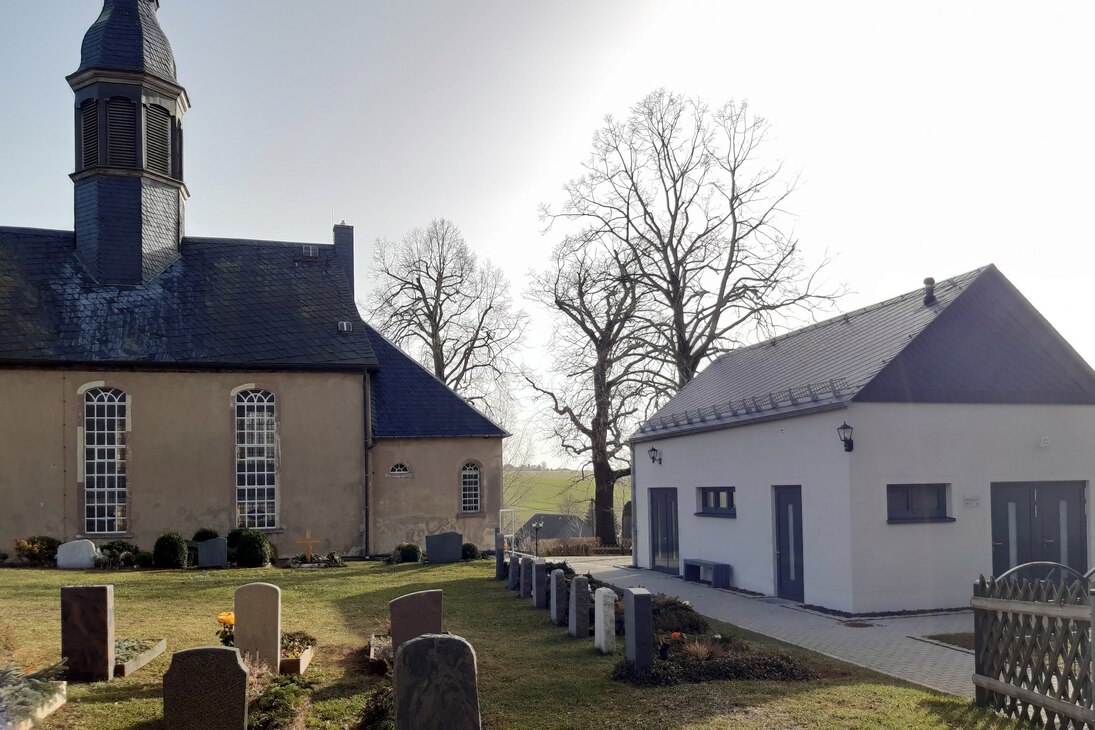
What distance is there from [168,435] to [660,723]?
2308 cm

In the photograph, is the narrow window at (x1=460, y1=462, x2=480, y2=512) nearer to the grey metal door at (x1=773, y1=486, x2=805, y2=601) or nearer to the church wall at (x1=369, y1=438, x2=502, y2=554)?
the church wall at (x1=369, y1=438, x2=502, y2=554)

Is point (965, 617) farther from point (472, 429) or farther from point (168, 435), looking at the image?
point (168, 435)

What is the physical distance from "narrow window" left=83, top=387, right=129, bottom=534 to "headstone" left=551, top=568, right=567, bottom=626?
17.7 m

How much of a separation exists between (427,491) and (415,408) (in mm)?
2819

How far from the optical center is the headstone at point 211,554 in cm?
2512

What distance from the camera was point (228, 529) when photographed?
1117 inches

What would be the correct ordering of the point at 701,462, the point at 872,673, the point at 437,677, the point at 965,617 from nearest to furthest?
1. the point at 437,677
2. the point at 872,673
3. the point at 965,617
4. the point at 701,462

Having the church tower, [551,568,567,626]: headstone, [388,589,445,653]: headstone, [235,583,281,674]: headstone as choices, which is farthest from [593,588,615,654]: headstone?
the church tower

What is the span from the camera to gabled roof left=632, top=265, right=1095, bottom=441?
16.7m

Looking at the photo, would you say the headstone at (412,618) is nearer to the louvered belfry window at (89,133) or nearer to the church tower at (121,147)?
the church tower at (121,147)

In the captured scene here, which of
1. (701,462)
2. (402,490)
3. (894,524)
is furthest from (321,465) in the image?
(894,524)

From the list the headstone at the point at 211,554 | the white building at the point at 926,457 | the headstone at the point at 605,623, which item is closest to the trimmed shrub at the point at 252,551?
the headstone at the point at 211,554

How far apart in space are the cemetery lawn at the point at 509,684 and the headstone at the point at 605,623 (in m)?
0.38

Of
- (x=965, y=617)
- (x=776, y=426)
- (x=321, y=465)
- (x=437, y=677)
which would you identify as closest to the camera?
(x=437, y=677)
